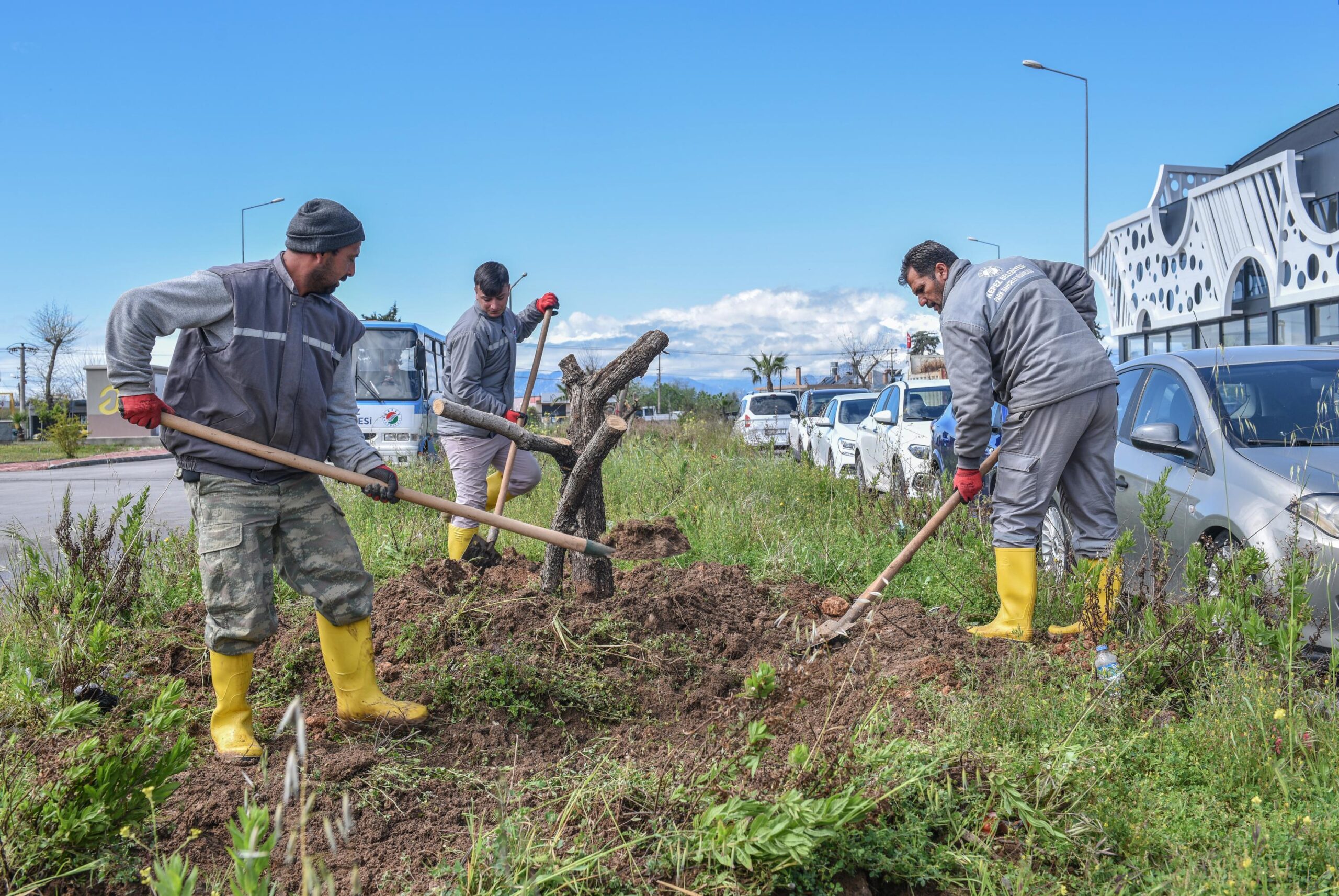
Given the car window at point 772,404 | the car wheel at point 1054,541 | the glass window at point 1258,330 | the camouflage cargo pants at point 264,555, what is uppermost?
the glass window at point 1258,330

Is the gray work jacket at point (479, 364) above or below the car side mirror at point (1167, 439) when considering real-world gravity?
above

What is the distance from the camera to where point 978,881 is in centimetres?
227

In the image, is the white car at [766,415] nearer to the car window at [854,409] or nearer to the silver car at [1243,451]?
the car window at [854,409]

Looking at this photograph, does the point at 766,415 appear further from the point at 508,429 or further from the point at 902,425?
the point at 508,429

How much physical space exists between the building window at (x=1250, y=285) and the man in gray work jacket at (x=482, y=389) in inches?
861

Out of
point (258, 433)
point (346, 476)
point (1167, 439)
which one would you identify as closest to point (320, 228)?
point (258, 433)

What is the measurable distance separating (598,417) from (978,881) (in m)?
3.18

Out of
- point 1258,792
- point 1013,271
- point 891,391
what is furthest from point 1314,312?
point 1258,792

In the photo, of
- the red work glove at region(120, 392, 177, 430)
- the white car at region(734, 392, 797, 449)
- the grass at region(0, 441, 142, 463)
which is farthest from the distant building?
the grass at region(0, 441, 142, 463)

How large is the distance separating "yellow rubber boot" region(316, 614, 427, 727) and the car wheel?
3.49m

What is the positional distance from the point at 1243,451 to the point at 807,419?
499 inches

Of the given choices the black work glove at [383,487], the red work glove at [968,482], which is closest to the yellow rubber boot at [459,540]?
the black work glove at [383,487]

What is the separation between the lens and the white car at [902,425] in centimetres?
955

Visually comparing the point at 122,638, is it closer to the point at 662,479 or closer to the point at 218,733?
the point at 218,733
